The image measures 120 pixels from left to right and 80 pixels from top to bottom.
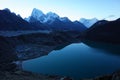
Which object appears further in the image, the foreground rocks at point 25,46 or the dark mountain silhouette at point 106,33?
the dark mountain silhouette at point 106,33

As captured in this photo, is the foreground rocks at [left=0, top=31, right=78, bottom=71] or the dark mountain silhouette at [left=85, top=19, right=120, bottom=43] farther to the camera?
the dark mountain silhouette at [left=85, top=19, right=120, bottom=43]

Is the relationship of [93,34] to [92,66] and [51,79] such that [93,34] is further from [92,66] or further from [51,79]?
[51,79]

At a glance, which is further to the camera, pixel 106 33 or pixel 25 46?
pixel 106 33

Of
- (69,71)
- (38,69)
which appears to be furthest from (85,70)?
(38,69)

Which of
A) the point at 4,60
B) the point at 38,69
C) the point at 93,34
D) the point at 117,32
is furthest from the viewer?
the point at 93,34

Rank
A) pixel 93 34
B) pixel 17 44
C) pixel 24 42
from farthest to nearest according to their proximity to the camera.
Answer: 1. pixel 93 34
2. pixel 24 42
3. pixel 17 44

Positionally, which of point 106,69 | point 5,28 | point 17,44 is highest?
point 5,28

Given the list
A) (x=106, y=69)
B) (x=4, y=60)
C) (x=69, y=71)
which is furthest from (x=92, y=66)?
(x=4, y=60)

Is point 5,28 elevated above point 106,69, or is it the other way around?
point 5,28

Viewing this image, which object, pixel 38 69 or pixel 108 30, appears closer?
pixel 38 69

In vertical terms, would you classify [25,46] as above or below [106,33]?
below
